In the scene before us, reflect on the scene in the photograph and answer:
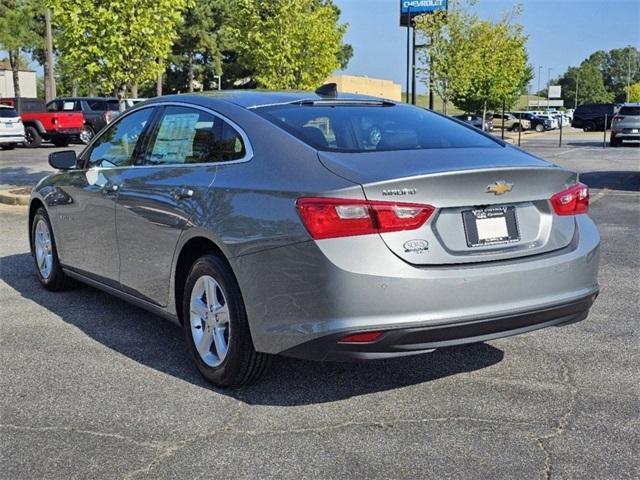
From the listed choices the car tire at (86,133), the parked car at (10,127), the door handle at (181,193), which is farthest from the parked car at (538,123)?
the door handle at (181,193)

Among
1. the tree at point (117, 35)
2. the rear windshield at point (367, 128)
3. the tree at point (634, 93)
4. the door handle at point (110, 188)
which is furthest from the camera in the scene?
the tree at point (634, 93)

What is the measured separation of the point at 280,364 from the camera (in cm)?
450

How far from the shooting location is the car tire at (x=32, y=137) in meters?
27.9

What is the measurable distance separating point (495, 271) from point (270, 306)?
1073mm

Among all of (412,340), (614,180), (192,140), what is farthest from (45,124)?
(412,340)

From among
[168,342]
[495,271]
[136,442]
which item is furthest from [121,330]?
[495,271]

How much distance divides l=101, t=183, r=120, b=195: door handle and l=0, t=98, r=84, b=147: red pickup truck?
23.9 meters

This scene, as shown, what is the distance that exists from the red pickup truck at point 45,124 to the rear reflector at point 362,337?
26240 mm

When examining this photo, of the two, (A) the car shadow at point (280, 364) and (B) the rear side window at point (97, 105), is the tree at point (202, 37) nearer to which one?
(B) the rear side window at point (97, 105)

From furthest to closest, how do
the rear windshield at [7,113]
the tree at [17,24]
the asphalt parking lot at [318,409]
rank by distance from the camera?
the tree at [17,24] < the rear windshield at [7,113] < the asphalt parking lot at [318,409]

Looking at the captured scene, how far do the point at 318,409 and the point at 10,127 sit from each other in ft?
78.9

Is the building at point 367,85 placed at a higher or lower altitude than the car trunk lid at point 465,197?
higher

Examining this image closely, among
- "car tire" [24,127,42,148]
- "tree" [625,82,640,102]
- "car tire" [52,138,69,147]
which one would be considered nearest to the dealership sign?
"car tire" [52,138,69,147]

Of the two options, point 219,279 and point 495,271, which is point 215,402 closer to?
point 219,279
